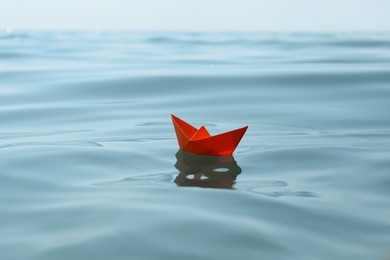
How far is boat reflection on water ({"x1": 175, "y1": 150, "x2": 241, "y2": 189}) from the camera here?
9.66 ft

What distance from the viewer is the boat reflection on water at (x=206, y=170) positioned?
2944 millimetres

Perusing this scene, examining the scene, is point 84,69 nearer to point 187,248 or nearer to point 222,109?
point 222,109

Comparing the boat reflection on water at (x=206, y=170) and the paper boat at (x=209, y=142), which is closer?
the boat reflection on water at (x=206, y=170)

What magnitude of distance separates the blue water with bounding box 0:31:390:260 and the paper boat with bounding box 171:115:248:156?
50mm

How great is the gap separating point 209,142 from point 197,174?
0.24 m

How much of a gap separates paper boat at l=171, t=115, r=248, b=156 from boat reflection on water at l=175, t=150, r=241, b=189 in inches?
1.5

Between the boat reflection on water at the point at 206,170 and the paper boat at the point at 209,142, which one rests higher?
the paper boat at the point at 209,142

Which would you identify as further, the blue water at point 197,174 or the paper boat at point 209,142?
the paper boat at point 209,142

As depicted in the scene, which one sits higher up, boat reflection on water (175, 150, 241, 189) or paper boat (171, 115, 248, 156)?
paper boat (171, 115, 248, 156)

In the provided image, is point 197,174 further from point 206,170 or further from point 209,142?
point 209,142

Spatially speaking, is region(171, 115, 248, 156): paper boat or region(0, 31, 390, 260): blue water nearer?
region(0, 31, 390, 260): blue water

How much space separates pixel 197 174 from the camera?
10.2 feet

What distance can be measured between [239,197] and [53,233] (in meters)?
0.80

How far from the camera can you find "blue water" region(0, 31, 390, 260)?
2193 mm
